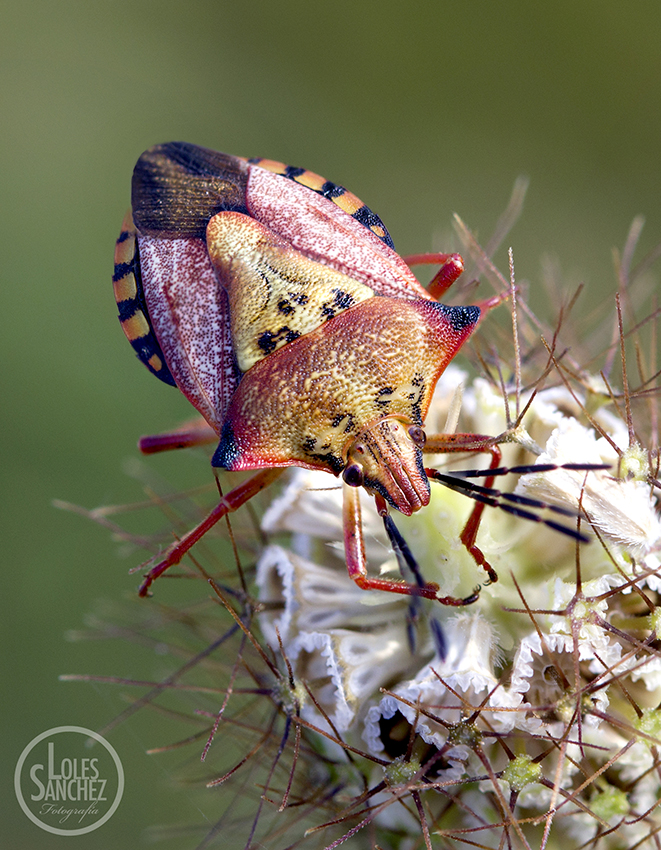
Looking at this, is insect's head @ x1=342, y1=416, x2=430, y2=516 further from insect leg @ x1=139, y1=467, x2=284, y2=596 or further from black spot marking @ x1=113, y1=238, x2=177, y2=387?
black spot marking @ x1=113, y1=238, x2=177, y2=387

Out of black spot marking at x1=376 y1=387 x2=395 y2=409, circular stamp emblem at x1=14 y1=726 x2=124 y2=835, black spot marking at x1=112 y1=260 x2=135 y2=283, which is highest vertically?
black spot marking at x1=112 y1=260 x2=135 y2=283

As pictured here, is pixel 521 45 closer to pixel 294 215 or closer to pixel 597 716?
pixel 294 215

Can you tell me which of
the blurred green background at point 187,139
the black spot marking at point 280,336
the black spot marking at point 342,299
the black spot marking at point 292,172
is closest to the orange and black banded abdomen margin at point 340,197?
the black spot marking at point 292,172

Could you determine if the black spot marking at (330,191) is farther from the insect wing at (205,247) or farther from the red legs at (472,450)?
the red legs at (472,450)

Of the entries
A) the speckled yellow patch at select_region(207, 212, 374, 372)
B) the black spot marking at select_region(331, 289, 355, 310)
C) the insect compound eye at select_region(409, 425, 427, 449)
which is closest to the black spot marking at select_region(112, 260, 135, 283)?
the speckled yellow patch at select_region(207, 212, 374, 372)

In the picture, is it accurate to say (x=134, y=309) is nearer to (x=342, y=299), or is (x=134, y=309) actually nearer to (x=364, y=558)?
(x=342, y=299)
